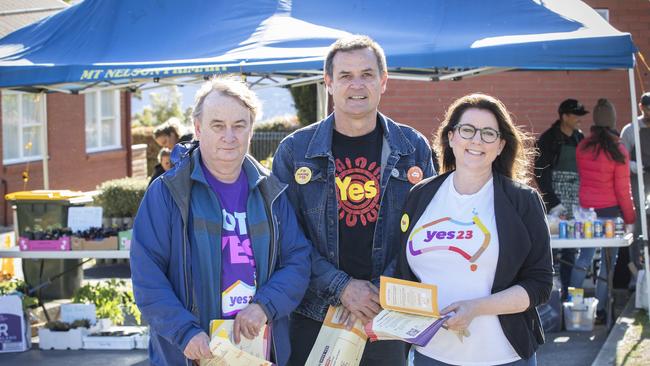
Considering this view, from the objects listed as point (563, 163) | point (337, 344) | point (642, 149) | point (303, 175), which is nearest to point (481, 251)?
point (337, 344)

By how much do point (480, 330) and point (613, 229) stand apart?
15.8ft

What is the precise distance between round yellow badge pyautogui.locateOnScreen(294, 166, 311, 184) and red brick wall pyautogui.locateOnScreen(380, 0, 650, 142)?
329 inches

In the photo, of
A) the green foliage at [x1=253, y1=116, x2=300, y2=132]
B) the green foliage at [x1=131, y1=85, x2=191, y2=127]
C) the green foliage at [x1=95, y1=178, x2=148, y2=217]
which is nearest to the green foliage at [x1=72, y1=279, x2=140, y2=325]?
the green foliage at [x1=95, y1=178, x2=148, y2=217]

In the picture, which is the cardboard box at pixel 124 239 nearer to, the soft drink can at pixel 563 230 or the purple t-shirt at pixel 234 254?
the soft drink can at pixel 563 230

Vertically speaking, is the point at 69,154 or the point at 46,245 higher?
the point at 69,154

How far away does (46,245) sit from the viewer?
802 cm

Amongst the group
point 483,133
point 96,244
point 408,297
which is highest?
point 483,133

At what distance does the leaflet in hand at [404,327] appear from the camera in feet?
10.7

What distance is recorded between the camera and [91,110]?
69.8 ft

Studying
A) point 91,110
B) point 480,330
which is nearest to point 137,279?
point 480,330

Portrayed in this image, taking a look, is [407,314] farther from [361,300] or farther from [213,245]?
[213,245]

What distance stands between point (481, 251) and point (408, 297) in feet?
1.06

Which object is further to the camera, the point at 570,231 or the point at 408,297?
the point at 570,231

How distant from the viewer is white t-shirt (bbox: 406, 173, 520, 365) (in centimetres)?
341
